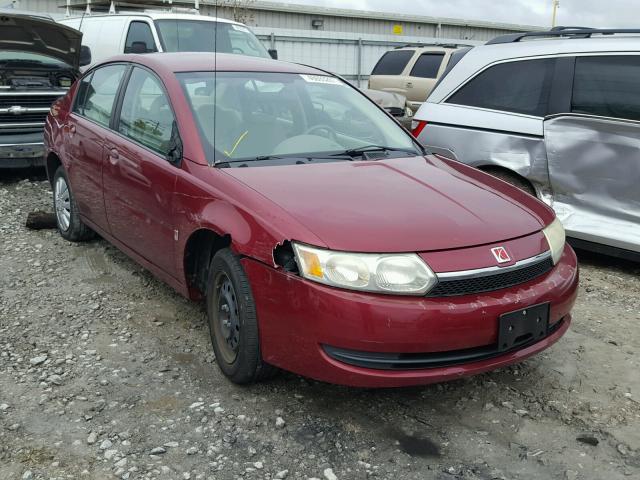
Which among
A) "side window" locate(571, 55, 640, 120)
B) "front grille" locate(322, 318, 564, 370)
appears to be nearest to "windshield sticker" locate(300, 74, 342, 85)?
"side window" locate(571, 55, 640, 120)

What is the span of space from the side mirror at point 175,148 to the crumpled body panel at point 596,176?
2939 millimetres

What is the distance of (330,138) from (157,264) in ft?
4.19

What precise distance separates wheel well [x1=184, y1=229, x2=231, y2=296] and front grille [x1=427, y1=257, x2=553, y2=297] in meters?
1.19

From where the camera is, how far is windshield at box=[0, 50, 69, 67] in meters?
7.31

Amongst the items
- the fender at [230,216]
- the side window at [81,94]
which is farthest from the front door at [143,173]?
the side window at [81,94]

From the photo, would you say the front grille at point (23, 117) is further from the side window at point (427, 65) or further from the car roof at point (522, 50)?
the side window at point (427, 65)

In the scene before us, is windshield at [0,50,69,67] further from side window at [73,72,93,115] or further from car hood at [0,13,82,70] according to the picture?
side window at [73,72,93,115]

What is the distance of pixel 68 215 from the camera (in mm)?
5574

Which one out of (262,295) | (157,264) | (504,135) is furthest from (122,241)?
(504,135)

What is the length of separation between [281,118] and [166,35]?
570 cm

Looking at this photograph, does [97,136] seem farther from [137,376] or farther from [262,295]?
[262,295]

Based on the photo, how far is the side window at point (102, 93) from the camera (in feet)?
15.4

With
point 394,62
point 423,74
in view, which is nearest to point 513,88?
point 423,74

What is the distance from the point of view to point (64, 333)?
392 cm
